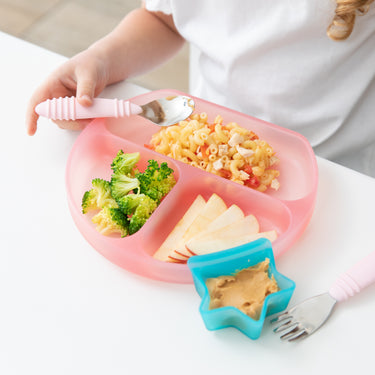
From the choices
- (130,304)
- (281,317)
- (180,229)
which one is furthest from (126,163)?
(281,317)

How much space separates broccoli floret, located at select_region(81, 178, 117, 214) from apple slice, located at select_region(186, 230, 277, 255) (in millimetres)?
167

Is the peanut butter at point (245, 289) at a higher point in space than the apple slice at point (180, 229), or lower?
higher

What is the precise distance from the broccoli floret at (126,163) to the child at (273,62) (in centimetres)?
15

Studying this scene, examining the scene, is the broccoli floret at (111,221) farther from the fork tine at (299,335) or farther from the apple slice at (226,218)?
the fork tine at (299,335)

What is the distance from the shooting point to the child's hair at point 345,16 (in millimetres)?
902

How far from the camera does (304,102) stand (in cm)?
113

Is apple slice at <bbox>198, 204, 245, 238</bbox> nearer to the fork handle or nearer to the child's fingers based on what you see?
the fork handle

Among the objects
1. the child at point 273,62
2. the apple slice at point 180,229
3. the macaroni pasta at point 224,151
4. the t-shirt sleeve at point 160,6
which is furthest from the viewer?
the t-shirt sleeve at point 160,6

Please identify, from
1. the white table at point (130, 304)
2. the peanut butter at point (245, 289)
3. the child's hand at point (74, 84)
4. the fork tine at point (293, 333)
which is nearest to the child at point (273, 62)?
the child's hand at point (74, 84)

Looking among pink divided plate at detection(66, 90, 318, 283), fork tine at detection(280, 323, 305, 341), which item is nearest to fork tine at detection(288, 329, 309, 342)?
fork tine at detection(280, 323, 305, 341)

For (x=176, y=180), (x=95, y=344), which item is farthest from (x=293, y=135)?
(x=95, y=344)

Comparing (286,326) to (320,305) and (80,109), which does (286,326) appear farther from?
(80,109)

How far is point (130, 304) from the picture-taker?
0.73 metres

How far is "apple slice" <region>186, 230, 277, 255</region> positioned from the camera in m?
0.75
